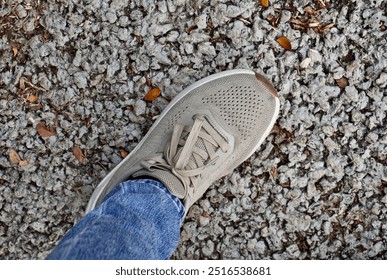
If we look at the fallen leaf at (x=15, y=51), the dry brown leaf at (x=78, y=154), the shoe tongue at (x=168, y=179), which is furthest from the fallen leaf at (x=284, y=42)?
the fallen leaf at (x=15, y=51)

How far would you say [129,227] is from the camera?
3.92 feet

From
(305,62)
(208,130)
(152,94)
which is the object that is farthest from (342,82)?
(152,94)

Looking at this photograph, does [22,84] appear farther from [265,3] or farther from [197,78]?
[265,3]

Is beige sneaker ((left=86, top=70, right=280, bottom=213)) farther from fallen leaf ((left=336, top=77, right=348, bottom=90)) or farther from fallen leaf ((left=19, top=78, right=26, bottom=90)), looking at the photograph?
fallen leaf ((left=19, top=78, right=26, bottom=90))

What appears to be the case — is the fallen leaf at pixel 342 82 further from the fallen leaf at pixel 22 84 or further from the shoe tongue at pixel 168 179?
the fallen leaf at pixel 22 84

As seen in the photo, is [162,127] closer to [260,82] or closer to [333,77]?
[260,82]

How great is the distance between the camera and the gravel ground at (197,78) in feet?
5.01

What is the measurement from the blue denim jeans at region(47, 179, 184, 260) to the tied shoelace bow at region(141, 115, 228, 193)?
0.26 feet

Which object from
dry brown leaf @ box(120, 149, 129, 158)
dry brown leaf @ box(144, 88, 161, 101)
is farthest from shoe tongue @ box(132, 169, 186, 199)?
dry brown leaf @ box(144, 88, 161, 101)

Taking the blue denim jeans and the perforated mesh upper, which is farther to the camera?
the perforated mesh upper

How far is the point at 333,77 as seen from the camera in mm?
1529

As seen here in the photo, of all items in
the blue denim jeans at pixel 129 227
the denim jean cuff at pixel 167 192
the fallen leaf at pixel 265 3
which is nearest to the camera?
the blue denim jeans at pixel 129 227

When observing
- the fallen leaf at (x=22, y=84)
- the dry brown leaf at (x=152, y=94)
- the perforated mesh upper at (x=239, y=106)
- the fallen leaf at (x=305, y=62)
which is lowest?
the perforated mesh upper at (x=239, y=106)

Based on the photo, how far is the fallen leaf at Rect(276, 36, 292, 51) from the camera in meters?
1.53
